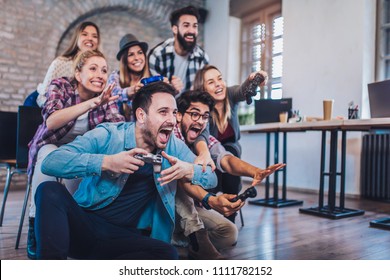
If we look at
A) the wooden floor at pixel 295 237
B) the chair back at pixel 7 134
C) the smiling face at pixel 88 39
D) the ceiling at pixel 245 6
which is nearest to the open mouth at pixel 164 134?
the wooden floor at pixel 295 237

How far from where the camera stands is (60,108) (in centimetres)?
168

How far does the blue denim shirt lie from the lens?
122cm

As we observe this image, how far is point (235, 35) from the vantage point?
565cm

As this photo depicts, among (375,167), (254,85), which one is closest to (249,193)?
(254,85)

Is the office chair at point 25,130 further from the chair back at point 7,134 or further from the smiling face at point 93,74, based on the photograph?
the smiling face at point 93,74

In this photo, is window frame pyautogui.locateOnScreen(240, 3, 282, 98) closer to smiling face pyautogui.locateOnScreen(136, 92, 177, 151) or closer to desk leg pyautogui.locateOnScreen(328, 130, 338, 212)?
desk leg pyautogui.locateOnScreen(328, 130, 338, 212)

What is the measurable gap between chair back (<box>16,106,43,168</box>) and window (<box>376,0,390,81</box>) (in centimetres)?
346

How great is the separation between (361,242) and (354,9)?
2.80 metres

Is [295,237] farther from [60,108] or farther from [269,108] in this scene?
[269,108]

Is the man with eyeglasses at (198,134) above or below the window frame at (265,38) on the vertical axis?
below

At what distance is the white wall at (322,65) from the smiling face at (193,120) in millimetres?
2756

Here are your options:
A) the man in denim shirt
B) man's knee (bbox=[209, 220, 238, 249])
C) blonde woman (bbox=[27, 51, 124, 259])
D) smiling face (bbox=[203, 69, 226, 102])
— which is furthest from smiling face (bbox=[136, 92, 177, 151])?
smiling face (bbox=[203, 69, 226, 102])

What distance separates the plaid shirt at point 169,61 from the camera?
258cm

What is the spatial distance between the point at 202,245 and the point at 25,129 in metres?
1.12
